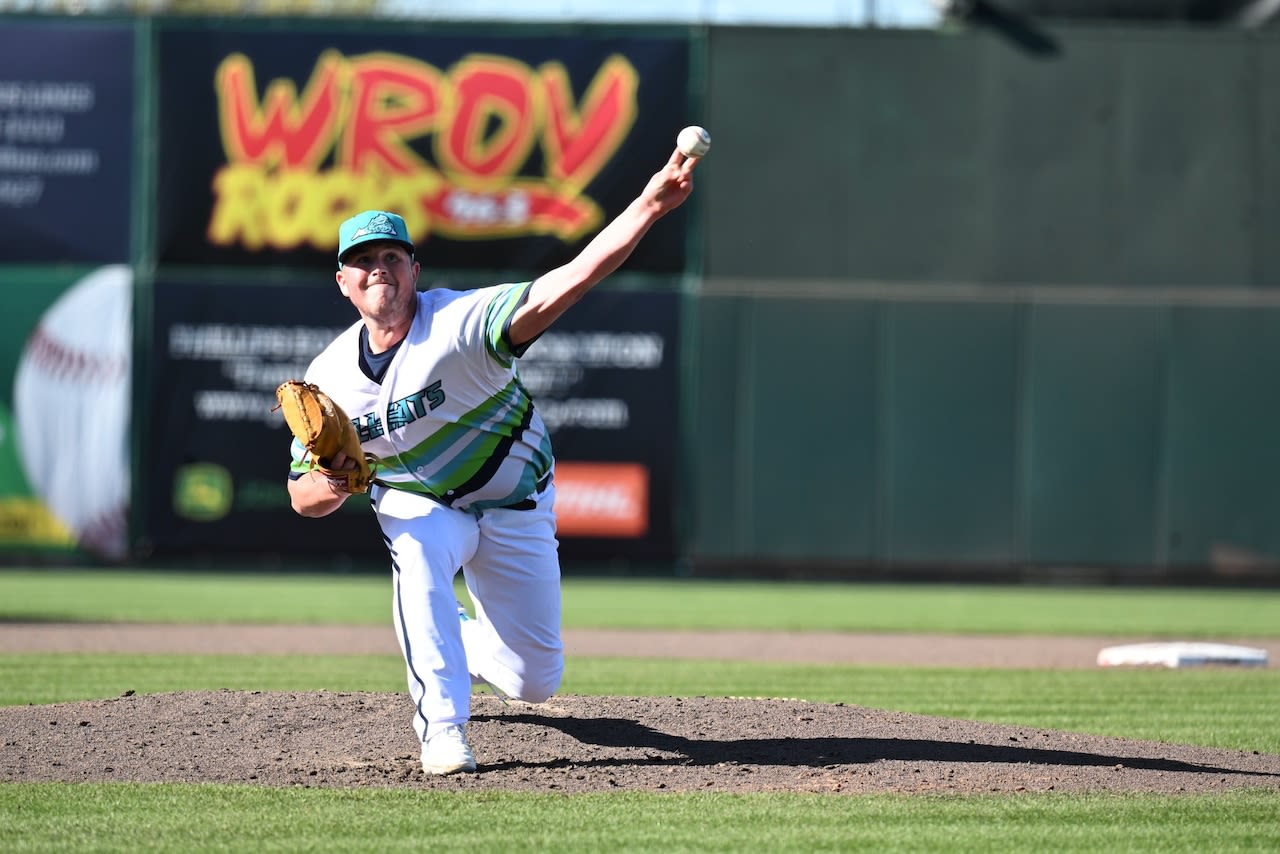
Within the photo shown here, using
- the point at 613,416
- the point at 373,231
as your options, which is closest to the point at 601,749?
the point at 373,231

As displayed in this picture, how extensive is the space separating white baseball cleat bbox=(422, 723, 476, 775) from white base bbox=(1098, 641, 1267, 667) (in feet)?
18.8

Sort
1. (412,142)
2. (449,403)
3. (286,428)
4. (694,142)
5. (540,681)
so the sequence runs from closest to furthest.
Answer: (694,142), (449,403), (540,681), (286,428), (412,142)

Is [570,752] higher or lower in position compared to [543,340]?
lower

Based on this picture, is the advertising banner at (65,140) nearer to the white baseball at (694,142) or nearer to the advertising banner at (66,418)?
the advertising banner at (66,418)

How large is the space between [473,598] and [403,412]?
2.55 ft

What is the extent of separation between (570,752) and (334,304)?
12084mm

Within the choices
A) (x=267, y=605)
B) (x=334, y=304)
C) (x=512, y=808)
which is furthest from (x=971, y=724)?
(x=334, y=304)

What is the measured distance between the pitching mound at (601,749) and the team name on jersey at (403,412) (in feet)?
3.56

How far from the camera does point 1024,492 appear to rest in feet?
55.8

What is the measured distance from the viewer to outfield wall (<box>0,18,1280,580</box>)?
55.8 feet

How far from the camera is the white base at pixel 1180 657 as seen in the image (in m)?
9.79

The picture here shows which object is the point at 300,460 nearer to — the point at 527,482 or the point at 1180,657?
the point at 527,482

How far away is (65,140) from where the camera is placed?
57.0 ft

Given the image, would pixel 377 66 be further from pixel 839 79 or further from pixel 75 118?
pixel 839 79
